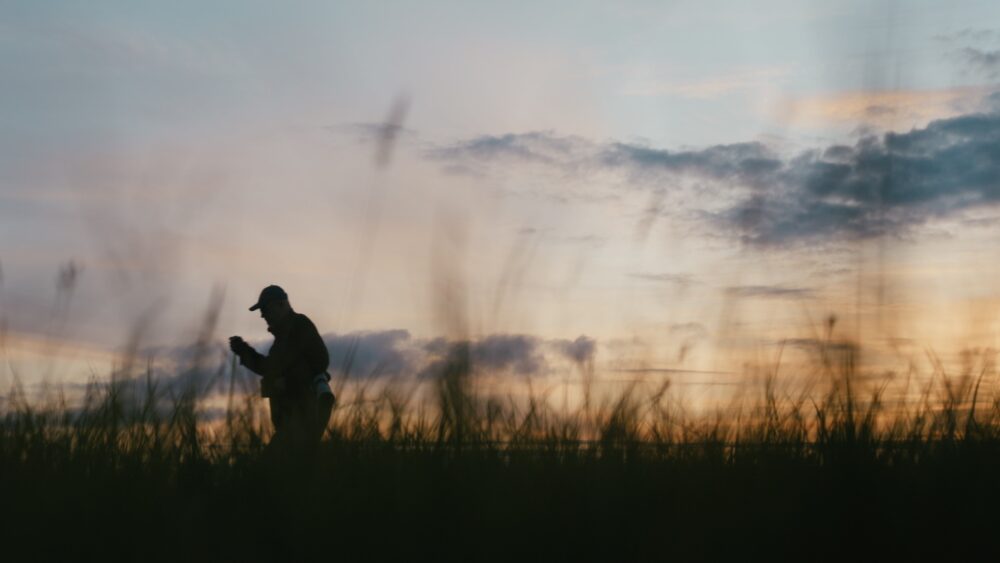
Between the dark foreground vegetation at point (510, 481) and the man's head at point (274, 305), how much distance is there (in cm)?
265

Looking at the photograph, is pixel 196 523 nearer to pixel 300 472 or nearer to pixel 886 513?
pixel 300 472

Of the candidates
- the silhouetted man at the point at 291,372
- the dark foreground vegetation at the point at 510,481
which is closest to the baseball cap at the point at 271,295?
the silhouetted man at the point at 291,372

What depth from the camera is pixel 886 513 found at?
4230 mm

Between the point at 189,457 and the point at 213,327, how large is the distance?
57 centimetres

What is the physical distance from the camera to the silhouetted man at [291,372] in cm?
494

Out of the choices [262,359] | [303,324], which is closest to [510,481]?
[262,359]

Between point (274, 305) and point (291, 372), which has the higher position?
point (274, 305)

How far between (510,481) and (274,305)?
3.96 m

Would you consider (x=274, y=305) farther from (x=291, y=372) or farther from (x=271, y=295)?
(x=291, y=372)

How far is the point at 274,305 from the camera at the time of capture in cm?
793

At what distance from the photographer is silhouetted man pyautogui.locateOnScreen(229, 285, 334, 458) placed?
16.2 ft

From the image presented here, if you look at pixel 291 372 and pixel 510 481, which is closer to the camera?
pixel 510 481

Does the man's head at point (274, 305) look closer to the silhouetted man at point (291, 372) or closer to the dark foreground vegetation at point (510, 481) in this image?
the silhouetted man at point (291, 372)

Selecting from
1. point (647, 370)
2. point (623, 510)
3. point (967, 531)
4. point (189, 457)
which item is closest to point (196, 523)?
point (189, 457)
